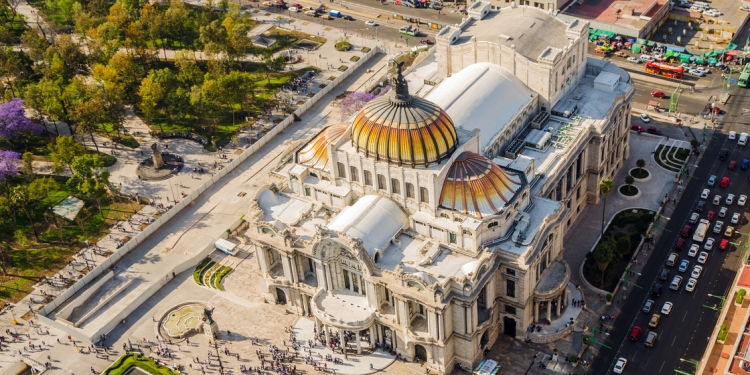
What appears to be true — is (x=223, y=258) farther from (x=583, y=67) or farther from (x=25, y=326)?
(x=583, y=67)

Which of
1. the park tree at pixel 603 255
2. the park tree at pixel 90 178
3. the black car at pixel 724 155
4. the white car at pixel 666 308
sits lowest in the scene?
the white car at pixel 666 308

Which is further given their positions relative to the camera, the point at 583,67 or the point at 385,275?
the point at 583,67

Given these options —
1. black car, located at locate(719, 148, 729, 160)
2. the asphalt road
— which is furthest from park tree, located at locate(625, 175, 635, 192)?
black car, located at locate(719, 148, 729, 160)

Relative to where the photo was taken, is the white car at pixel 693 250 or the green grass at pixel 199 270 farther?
the green grass at pixel 199 270

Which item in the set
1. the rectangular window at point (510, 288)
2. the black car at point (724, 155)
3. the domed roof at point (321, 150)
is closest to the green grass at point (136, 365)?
the domed roof at point (321, 150)

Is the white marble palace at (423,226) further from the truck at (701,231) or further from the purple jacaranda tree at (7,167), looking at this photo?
the purple jacaranda tree at (7,167)

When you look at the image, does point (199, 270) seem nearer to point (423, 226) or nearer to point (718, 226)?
point (423, 226)

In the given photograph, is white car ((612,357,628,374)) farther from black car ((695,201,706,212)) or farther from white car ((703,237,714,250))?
black car ((695,201,706,212))

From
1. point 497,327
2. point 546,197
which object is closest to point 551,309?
point 497,327
